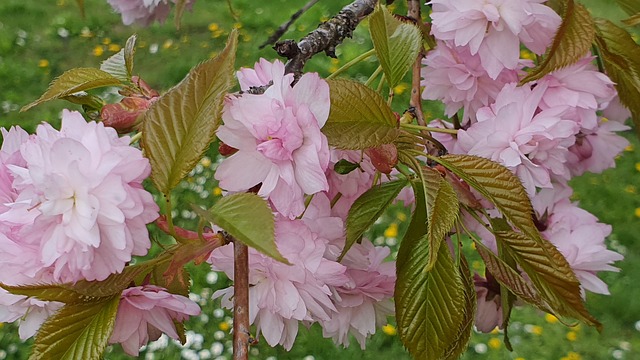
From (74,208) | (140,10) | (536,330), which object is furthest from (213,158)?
(74,208)

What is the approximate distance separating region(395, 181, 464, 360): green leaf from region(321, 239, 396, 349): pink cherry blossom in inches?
4.3

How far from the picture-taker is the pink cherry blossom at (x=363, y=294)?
65cm

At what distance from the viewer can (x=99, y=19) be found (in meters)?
3.68

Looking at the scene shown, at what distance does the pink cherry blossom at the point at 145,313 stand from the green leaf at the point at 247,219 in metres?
0.09

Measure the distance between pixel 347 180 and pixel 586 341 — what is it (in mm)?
1843

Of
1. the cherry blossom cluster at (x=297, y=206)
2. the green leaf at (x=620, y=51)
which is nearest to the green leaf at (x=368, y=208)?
the cherry blossom cluster at (x=297, y=206)

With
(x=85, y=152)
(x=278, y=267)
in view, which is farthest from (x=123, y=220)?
(x=278, y=267)

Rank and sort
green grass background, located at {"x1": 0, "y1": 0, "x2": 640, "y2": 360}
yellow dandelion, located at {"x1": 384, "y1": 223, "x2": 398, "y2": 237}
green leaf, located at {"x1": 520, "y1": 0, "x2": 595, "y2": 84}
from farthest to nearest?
yellow dandelion, located at {"x1": 384, "y1": 223, "x2": 398, "y2": 237} < green grass background, located at {"x1": 0, "y1": 0, "x2": 640, "y2": 360} < green leaf, located at {"x1": 520, "y1": 0, "x2": 595, "y2": 84}

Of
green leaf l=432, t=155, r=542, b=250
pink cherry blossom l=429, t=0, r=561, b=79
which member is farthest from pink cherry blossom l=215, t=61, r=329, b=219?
pink cherry blossom l=429, t=0, r=561, b=79

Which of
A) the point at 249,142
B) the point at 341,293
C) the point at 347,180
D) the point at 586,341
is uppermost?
the point at 249,142

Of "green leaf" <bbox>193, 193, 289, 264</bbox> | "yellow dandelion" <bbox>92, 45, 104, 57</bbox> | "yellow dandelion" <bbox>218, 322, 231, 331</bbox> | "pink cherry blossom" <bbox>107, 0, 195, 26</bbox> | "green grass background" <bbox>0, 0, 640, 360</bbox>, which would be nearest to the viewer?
"green leaf" <bbox>193, 193, 289, 264</bbox>

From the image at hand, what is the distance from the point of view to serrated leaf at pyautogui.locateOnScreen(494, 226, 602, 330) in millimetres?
499

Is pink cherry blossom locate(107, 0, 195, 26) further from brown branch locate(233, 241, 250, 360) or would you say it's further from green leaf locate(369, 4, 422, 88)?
brown branch locate(233, 241, 250, 360)

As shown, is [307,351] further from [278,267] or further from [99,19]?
[99,19]
